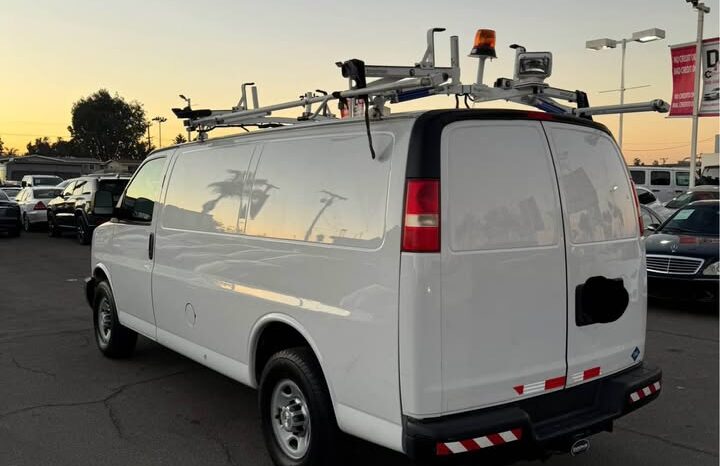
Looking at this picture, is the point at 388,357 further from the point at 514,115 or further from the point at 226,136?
the point at 226,136

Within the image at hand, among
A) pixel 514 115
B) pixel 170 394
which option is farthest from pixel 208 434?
pixel 514 115

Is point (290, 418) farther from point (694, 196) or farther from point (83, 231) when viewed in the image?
point (83, 231)

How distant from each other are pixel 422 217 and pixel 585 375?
4.32 ft

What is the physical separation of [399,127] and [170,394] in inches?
130

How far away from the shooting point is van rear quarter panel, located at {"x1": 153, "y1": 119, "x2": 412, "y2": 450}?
116 inches

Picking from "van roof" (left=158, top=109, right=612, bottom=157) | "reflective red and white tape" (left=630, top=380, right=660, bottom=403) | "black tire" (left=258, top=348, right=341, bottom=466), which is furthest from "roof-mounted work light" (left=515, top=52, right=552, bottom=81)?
Result: "black tire" (left=258, top=348, right=341, bottom=466)

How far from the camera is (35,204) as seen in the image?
71.1 feet

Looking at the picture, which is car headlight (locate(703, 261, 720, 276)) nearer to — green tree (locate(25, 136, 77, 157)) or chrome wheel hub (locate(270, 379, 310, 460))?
chrome wheel hub (locate(270, 379, 310, 460))

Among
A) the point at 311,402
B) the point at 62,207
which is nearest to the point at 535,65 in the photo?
the point at 311,402

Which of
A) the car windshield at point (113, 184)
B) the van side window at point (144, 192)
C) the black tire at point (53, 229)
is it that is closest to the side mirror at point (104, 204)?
the van side window at point (144, 192)

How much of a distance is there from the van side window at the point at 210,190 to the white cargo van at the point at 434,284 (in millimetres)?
27

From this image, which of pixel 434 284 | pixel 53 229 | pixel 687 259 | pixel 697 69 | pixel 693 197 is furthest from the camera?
pixel 53 229

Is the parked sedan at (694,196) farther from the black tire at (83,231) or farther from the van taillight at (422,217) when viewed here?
the black tire at (83,231)

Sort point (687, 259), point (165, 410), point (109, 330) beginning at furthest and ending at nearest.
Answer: point (687, 259), point (109, 330), point (165, 410)
